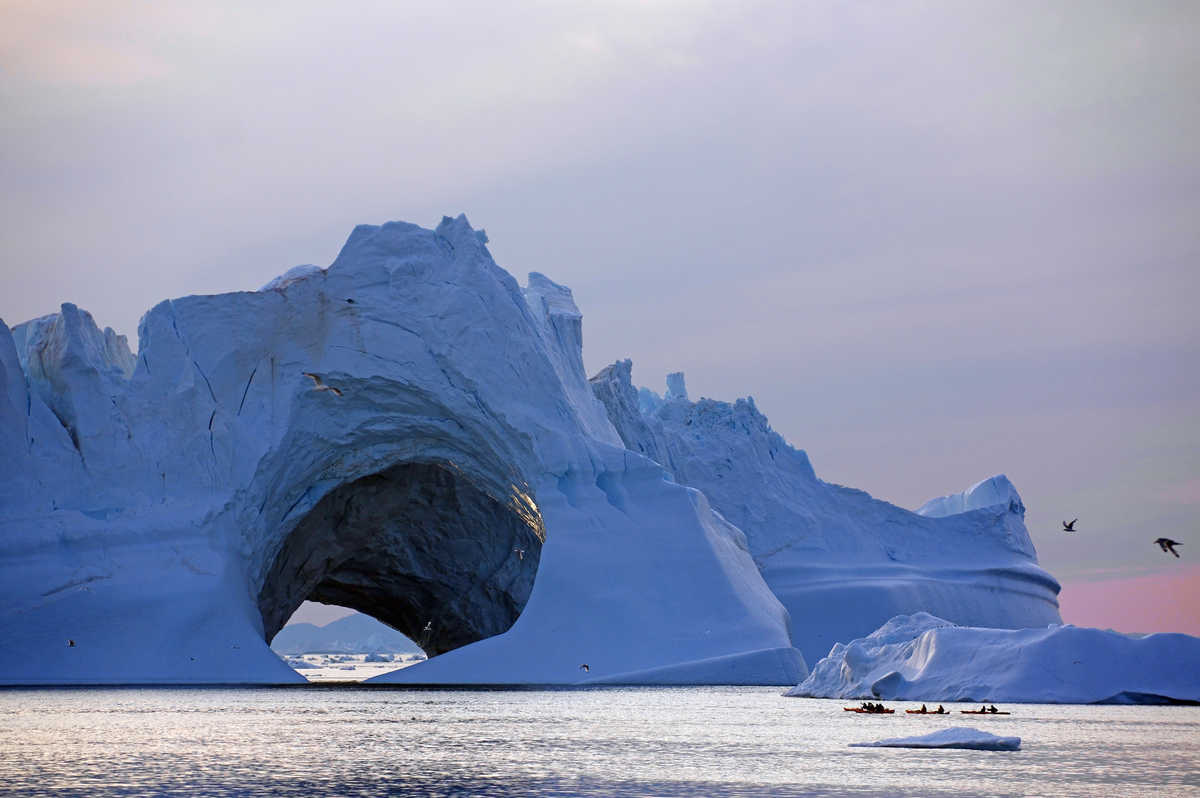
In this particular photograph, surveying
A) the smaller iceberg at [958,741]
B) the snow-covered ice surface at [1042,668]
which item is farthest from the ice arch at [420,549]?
the smaller iceberg at [958,741]

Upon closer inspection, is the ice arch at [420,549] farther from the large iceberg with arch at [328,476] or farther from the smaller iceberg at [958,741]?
the smaller iceberg at [958,741]

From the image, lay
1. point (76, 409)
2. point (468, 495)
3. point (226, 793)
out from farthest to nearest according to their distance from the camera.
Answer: point (468, 495) → point (76, 409) → point (226, 793)

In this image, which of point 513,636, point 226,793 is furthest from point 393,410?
point 226,793

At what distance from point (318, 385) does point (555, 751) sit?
61.7ft

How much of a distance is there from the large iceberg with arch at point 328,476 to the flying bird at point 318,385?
0.19ft

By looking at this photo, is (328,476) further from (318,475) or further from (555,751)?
(555,751)

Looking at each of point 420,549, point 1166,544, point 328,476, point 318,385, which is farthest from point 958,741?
point 420,549

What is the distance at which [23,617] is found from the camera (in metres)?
29.8

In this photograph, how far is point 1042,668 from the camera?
2616 cm

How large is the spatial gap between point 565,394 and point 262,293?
25.6ft

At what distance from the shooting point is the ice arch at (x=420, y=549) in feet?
128

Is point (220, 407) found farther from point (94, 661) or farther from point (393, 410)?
point (94, 661)

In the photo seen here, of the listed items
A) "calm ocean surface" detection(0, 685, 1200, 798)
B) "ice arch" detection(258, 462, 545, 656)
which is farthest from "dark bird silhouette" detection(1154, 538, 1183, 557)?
"ice arch" detection(258, 462, 545, 656)

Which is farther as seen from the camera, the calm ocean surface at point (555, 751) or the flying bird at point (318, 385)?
the flying bird at point (318, 385)
